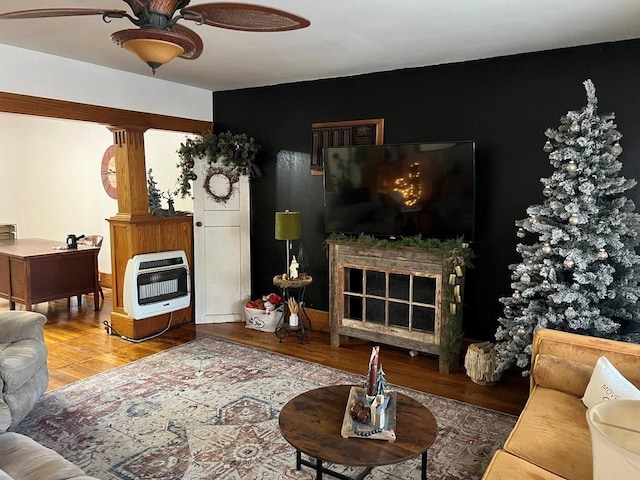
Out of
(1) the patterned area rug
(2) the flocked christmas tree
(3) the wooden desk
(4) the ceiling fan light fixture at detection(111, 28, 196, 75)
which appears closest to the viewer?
(4) the ceiling fan light fixture at detection(111, 28, 196, 75)

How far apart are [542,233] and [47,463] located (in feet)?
9.81

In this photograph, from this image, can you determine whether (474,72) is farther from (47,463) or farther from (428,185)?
(47,463)

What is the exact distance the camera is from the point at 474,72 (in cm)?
391

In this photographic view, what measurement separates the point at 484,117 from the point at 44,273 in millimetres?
4923

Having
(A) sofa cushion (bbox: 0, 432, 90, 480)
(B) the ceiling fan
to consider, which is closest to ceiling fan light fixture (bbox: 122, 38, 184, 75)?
(B) the ceiling fan

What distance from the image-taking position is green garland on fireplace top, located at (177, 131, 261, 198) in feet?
16.3

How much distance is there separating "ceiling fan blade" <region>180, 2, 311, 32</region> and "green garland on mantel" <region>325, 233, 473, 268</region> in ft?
7.78

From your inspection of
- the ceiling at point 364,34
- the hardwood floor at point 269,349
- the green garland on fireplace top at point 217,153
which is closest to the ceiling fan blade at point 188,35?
the ceiling at point 364,34

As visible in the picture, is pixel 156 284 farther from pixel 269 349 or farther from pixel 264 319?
pixel 269 349

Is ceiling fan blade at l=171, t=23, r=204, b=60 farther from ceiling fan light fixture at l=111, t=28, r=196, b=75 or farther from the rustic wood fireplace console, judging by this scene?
the rustic wood fireplace console

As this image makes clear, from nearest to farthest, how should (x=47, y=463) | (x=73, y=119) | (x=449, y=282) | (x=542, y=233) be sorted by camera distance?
(x=47, y=463) < (x=542, y=233) < (x=449, y=282) < (x=73, y=119)

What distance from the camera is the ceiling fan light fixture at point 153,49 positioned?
1697 millimetres

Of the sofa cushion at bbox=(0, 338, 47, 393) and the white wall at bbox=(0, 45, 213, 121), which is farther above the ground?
the white wall at bbox=(0, 45, 213, 121)

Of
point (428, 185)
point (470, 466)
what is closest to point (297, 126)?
point (428, 185)
